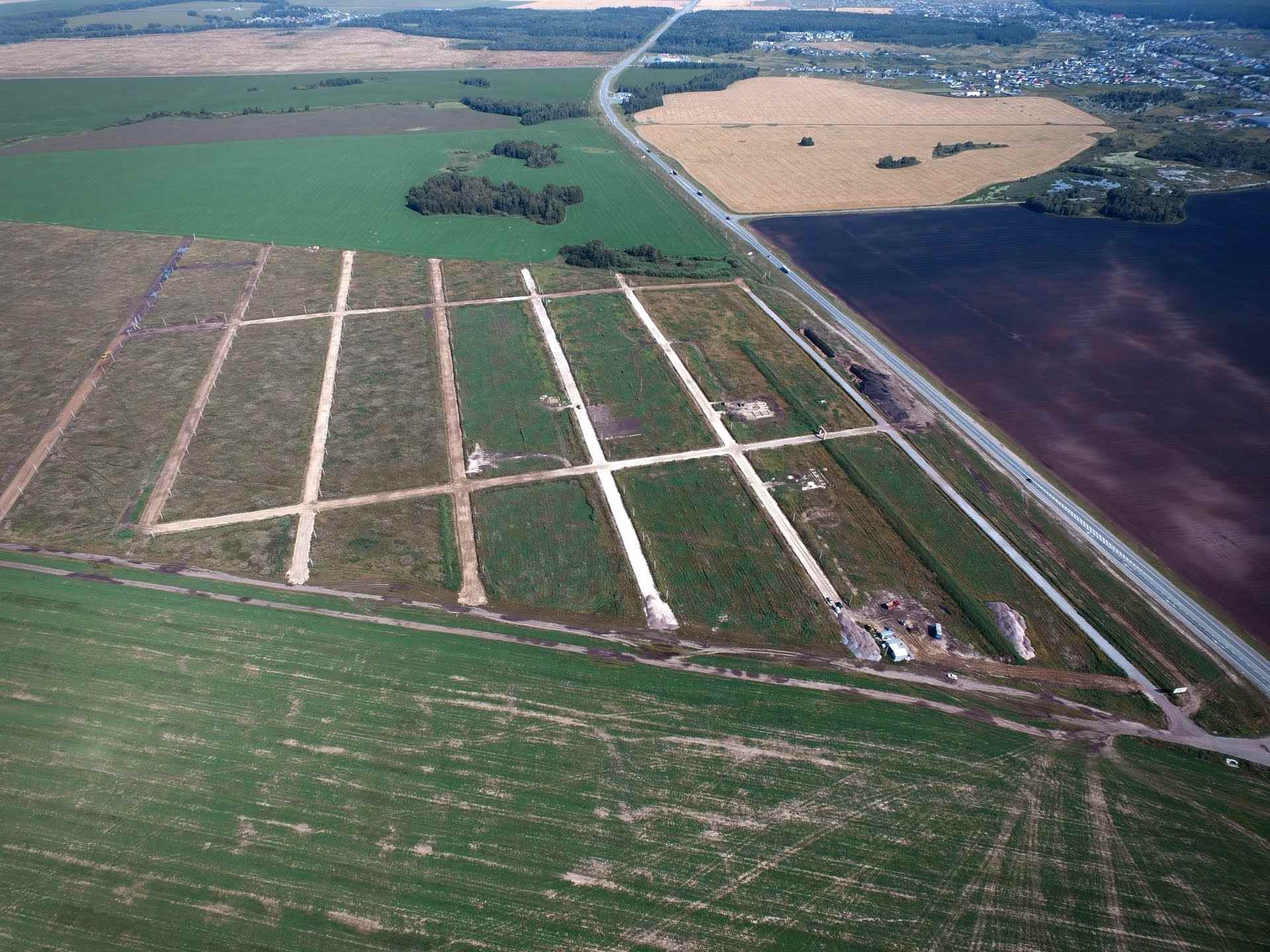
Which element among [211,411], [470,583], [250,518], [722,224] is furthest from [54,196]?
[470,583]

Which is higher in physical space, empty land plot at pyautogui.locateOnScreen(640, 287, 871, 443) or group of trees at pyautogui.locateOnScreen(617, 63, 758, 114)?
group of trees at pyautogui.locateOnScreen(617, 63, 758, 114)

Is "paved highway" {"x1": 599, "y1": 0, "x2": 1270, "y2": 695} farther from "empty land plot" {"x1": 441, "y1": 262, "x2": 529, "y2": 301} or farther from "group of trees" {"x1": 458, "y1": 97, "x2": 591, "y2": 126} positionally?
"group of trees" {"x1": 458, "y1": 97, "x2": 591, "y2": 126}

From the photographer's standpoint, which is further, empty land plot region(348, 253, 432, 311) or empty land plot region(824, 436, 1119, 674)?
empty land plot region(348, 253, 432, 311)

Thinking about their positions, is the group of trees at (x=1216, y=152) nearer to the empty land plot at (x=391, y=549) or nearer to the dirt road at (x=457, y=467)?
the dirt road at (x=457, y=467)

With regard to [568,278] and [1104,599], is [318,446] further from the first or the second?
[1104,599]

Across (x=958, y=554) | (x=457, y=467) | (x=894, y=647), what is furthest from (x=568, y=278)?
(x=894, y=647)

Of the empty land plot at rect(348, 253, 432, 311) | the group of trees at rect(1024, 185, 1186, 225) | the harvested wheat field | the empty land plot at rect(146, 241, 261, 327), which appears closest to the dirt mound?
the empty land plot at rect(348, 253, 432, 311)

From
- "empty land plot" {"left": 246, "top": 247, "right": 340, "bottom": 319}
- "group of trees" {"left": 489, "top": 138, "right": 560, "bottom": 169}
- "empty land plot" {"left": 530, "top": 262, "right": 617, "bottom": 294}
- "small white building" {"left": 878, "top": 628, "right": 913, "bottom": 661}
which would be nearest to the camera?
"small white building" {"left": 878, "top": 628, "right": 913, "bottom": 661}

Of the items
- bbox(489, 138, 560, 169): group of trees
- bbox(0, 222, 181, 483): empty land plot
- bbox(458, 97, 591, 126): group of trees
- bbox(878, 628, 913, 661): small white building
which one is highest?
bbox(458, 97, 591, 126): group of trees
